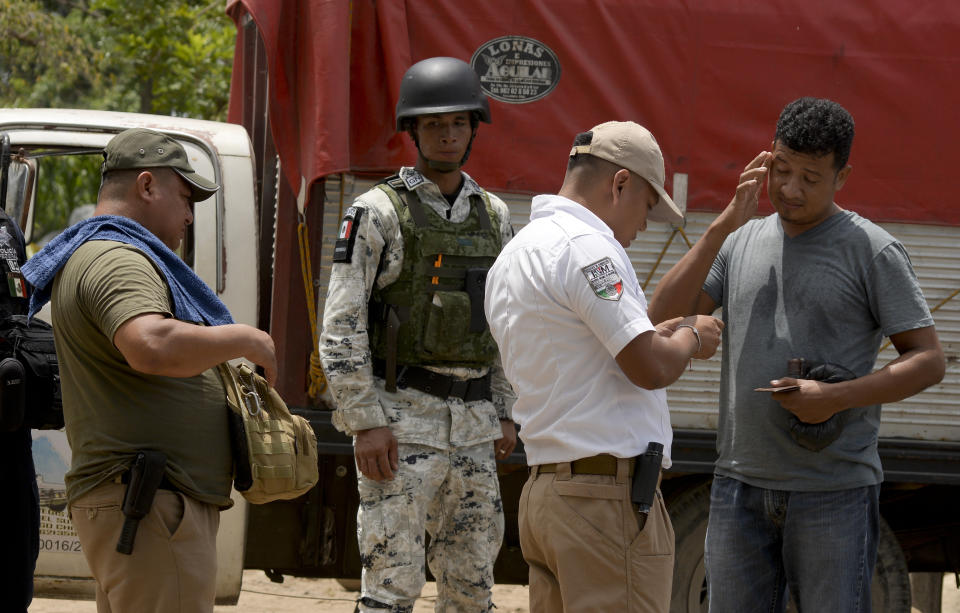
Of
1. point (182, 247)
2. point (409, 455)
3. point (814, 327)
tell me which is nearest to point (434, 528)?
point (409, 455)

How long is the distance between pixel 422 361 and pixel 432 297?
0.20 metres

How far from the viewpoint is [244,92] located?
16.8 feet

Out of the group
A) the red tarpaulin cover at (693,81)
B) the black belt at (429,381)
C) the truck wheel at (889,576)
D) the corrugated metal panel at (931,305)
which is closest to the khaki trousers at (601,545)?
the black belt at (429,381)

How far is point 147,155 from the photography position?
265 cm

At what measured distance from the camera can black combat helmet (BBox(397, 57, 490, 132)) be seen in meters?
3.52

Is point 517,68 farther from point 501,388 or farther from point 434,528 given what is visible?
point 434,528

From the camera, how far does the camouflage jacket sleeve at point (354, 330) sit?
3359 mm

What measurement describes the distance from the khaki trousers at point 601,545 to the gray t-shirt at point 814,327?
64cm

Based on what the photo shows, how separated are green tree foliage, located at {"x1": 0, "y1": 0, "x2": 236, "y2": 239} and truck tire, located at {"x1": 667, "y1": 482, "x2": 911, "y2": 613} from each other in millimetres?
4020

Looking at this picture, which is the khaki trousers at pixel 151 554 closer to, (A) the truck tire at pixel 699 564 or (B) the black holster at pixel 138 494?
(B) the black holster at pixel 138 494

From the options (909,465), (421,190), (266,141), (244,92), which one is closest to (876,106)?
(909,465)

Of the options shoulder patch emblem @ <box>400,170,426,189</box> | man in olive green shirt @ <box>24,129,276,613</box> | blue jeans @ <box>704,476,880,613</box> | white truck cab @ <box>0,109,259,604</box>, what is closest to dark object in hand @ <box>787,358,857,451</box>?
blue jeans @ <box>704,476,880,613</box>

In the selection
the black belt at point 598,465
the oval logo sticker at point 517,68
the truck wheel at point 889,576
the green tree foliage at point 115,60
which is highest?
the green tree foliage at point 115,60

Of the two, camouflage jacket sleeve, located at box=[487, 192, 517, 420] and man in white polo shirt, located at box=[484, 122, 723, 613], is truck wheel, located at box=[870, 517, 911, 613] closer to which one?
camouflage jacket sleeve, located at box=[487, 192, 517, 420]
